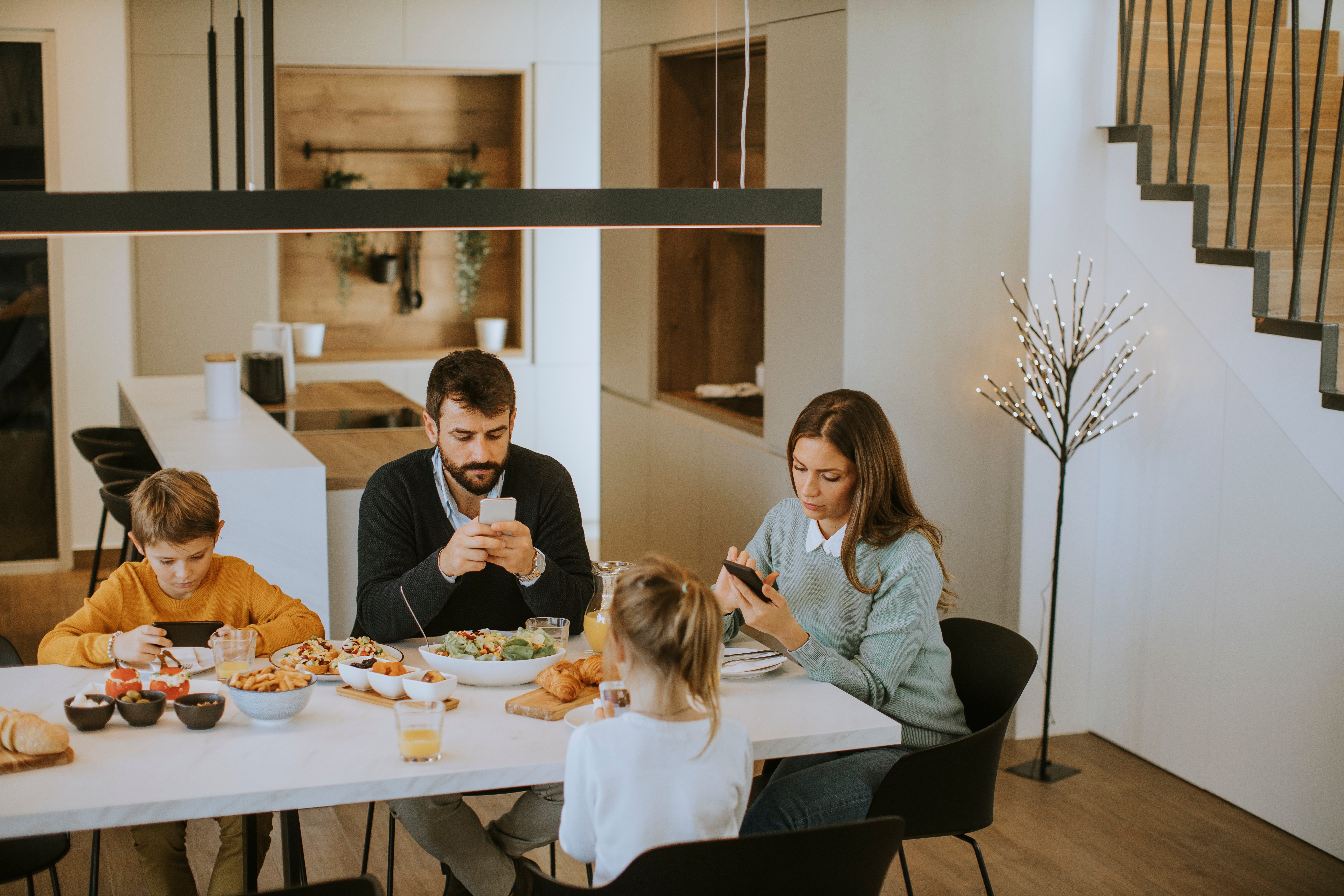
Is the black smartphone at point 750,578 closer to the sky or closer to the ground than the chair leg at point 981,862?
closer to the sky

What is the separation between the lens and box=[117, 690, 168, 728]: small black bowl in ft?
6.19

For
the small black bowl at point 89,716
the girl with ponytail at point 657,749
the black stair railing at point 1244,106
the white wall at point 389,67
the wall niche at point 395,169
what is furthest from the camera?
the wall niche at point 395,169

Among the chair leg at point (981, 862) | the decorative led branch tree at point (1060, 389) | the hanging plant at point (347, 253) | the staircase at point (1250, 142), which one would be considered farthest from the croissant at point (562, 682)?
the hanging plant at point (347, 253)

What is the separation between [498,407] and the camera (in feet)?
8.25

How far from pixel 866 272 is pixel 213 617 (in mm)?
2077

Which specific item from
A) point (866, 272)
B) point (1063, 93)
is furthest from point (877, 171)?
point (1063, 93)

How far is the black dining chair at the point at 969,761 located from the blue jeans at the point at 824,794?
1.5 inches

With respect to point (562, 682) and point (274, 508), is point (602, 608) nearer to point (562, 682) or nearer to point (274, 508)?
point (562, 682)

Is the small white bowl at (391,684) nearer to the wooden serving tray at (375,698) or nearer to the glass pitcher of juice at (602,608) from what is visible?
the wooden serving tray at (375,698)

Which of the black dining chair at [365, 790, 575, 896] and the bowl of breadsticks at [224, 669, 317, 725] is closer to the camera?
the bowl of breadsticks at [224, 669, 317, 725]

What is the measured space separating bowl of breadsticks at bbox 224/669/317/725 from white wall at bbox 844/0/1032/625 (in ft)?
6.81

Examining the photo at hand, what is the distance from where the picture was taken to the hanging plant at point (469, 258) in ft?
22.4

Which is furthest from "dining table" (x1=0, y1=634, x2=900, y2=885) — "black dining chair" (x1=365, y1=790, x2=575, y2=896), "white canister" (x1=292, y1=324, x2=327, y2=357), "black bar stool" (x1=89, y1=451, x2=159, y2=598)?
"white canister" (x1=292, y1=324, x2=327, y2=357)

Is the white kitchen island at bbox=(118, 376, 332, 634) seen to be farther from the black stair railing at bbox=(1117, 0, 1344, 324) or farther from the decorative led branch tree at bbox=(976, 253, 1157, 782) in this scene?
the black stair railing at bbox=(1117, 0, 1344, 324)
